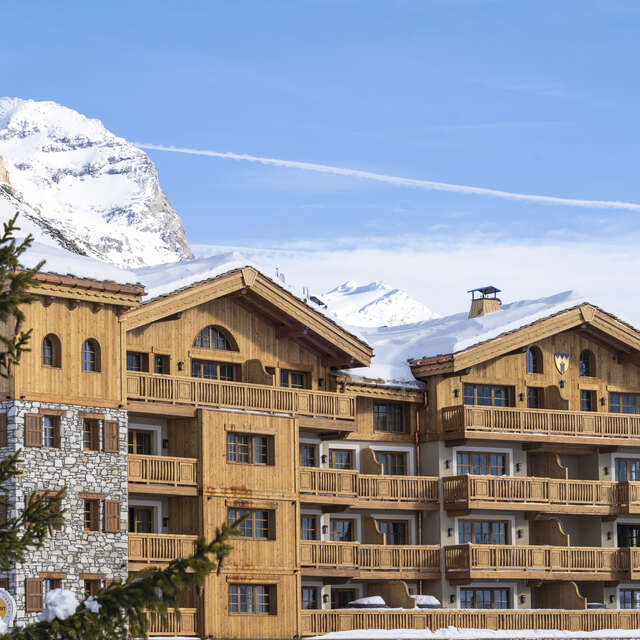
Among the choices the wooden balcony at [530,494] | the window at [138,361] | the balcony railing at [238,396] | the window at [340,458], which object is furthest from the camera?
the window at [340,458]

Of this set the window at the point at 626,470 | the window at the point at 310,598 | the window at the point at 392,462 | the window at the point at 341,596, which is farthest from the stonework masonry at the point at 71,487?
the window at the point at 626,470

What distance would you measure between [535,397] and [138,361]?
1602 cm

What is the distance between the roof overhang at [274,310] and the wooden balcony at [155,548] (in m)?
5.96

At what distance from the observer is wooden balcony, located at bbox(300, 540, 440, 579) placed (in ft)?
165

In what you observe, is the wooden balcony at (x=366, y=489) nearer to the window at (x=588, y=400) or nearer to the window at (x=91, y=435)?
the window at (x=588, y=400)

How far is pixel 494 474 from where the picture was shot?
2213 inches

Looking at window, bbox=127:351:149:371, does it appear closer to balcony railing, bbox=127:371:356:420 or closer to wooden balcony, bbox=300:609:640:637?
balcony railing, bbox=127:371:356:420

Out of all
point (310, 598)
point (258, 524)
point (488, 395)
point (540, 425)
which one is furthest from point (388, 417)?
point (258, 524)

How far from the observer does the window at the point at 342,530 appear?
5362 cm

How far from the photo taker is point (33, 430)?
43.2m

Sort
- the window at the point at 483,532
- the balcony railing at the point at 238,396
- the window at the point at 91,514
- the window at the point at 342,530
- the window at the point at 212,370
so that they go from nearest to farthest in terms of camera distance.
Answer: the window at the point at 91,514, the balcony railing at the point at 238,396, the window at the point at 212,370, the window at the point at 342,530, the window at the point at 483,532

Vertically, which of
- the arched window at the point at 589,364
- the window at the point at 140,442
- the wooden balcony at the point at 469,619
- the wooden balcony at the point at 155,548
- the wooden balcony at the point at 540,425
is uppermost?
the arched window at the point at 589,364

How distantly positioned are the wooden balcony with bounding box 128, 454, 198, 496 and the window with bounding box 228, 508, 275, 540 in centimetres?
230

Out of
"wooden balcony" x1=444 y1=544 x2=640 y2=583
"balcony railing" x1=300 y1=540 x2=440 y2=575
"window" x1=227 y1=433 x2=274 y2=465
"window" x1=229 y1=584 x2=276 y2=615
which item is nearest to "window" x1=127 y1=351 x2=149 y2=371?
"window" x1=227 y1=433 x2=274 y2=465
